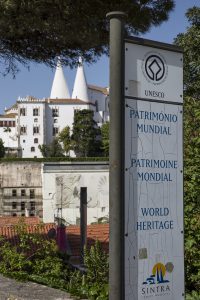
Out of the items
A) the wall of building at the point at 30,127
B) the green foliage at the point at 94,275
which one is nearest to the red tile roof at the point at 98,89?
the wall of building at the point at 30,127

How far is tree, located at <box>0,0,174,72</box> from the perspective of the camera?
700cm

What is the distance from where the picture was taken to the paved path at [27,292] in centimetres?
353

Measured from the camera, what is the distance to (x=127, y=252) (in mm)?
2049

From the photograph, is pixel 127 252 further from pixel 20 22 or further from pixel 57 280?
pixel 20 22

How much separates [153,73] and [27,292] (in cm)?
213

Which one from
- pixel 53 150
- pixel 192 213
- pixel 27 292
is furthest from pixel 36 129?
pixel 27 292

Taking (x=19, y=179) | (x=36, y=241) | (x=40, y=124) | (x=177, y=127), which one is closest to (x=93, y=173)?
(x=19, y=179)

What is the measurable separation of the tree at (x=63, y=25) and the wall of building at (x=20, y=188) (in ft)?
111

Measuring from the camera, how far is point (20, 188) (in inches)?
1724

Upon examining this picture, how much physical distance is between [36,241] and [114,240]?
338 cm

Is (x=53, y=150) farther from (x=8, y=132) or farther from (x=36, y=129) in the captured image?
(x=8, y=132)

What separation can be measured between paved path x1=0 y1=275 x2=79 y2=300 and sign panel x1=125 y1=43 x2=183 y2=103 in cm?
184

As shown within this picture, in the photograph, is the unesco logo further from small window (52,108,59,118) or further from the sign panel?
small window (52,108,59,118)

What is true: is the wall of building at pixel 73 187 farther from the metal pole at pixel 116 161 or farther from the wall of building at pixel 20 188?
the metal pole at pixel 116 161
